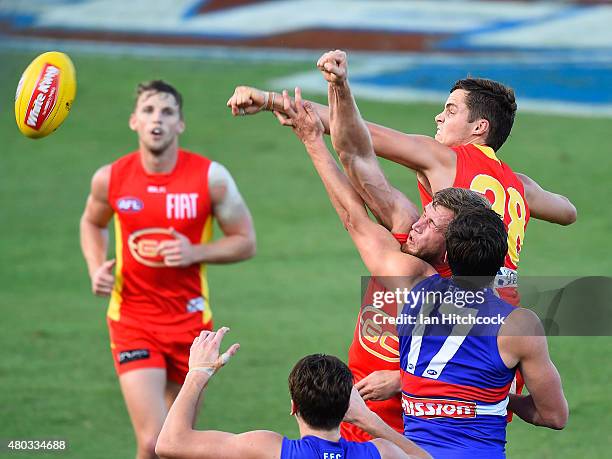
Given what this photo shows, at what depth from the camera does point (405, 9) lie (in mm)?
28469

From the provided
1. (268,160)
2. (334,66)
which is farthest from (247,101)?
(268,160)

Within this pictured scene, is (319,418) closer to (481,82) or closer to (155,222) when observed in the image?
(481,82)

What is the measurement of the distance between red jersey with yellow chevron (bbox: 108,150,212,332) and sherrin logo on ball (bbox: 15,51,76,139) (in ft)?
4.21

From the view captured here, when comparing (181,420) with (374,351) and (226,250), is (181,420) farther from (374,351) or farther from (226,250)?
(226,250)

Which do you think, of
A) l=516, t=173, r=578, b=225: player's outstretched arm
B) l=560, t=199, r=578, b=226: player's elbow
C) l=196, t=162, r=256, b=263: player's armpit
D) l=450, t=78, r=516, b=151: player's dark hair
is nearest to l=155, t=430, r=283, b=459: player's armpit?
l=450, t=78, r=516, b=151: player's dark hair

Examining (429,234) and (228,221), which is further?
(228,221)

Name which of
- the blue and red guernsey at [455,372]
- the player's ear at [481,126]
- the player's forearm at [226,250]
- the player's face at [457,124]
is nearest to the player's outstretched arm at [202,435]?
the blue and red guernsey at [455,372]

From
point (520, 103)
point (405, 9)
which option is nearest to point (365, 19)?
point (405, 9)

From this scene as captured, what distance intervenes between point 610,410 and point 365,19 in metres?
19.5

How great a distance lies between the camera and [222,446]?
15.0 ft

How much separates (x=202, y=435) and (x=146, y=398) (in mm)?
2988

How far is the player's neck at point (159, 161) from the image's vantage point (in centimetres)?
862

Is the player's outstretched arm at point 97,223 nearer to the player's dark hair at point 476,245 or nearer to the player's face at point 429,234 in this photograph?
→ the player's face at point 429,234

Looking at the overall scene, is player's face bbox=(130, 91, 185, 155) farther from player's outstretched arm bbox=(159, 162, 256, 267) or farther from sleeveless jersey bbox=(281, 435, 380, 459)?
sleeveless jersey bbox=(281, 435, 380, 459)
